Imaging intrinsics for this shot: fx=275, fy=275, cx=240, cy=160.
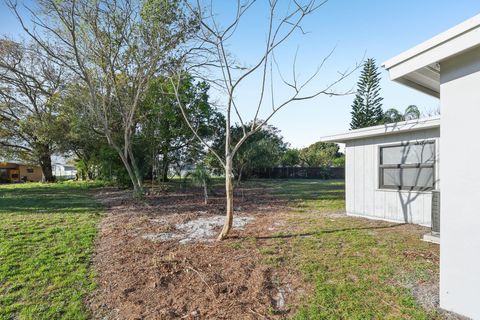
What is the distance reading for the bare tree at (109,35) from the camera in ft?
26.3

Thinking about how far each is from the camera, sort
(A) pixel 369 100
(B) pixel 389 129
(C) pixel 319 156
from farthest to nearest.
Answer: (C) pixel 319 156
(A) pixel 369 100
(B) pixel 389 129

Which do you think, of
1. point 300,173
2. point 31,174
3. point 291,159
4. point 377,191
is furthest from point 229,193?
point 31,174

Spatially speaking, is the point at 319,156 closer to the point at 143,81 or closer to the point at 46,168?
the point at 143,81

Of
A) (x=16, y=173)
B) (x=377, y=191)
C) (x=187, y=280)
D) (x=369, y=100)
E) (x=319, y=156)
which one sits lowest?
(x=187, y=280)

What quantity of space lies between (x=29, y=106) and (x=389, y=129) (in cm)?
2163

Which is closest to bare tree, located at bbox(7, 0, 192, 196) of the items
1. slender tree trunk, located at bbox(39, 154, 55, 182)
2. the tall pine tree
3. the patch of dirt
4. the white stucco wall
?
the patch of dirt

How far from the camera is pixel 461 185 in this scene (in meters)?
2.23

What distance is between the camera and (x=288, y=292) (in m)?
2.81

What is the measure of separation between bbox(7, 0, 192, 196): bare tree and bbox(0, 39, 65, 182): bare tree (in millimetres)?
4887

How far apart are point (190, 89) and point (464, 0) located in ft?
37.1

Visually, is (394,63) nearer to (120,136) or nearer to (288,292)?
(288,292)

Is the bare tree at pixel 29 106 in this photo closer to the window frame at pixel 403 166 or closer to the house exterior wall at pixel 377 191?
the house exterior wall at pixel 377 191

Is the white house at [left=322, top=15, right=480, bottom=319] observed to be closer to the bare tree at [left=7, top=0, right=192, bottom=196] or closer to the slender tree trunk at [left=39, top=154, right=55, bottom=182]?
the bare tree at [left=7, top=0, right=192, bottom=196]

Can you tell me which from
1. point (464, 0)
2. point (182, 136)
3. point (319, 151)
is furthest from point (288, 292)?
point (319, 151)
